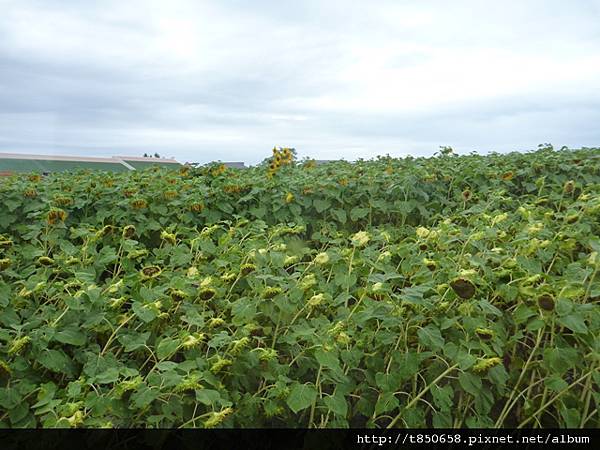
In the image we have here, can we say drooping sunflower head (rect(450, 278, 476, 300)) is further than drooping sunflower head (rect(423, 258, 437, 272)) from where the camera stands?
No

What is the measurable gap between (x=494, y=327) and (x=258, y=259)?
0.78m

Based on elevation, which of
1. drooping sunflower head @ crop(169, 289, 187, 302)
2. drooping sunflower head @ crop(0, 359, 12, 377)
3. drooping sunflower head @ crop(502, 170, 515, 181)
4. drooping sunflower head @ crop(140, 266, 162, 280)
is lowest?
drooping sunflower head @ crop(0, 359, 12, 377)

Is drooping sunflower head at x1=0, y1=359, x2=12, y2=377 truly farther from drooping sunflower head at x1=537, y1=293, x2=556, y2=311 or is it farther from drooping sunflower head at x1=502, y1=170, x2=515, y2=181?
drooping sunflower head at x1=502, y1=170, x2=515, y2=181

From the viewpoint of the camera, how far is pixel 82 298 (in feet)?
5.53

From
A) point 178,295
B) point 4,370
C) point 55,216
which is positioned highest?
point 55,216

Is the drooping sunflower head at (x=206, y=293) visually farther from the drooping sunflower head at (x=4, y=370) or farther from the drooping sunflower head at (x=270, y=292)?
the drooping sunflower head at (x=4, y=370)

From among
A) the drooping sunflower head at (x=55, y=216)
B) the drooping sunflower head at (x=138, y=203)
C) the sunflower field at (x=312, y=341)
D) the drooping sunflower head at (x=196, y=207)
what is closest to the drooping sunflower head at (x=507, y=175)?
the sunflower field at (x=312, y=341)

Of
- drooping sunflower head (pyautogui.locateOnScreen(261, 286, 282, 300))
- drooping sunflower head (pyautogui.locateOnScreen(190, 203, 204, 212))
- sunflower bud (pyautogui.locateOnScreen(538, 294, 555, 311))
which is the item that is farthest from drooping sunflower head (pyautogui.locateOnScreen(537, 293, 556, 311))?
drooping sunflower head (pyautogui.locateOnScreen(190, 203, 204, 212))

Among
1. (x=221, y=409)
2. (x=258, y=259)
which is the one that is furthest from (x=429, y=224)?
(x=221, y=409)

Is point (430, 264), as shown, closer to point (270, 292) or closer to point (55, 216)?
point (270, 292)

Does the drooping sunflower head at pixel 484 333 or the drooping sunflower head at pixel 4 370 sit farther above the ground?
the drooping sunflower head at pixel 484 333

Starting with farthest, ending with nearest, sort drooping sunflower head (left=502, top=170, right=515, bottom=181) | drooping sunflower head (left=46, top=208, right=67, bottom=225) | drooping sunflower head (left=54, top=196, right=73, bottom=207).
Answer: drooping sunflower head (left=502, top=170, right=515, bottom=181)
drooping sunflower head (left=54, top=196, right=73, bottom=207)
drooping sunflower head (left=46, top=208, right=67, bottom=225)

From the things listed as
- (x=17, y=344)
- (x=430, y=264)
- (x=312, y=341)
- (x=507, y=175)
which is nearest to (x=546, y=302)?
Result: (x=430, y=264)

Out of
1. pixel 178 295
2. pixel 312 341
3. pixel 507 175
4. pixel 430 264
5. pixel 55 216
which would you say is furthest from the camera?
pixel 507 175
